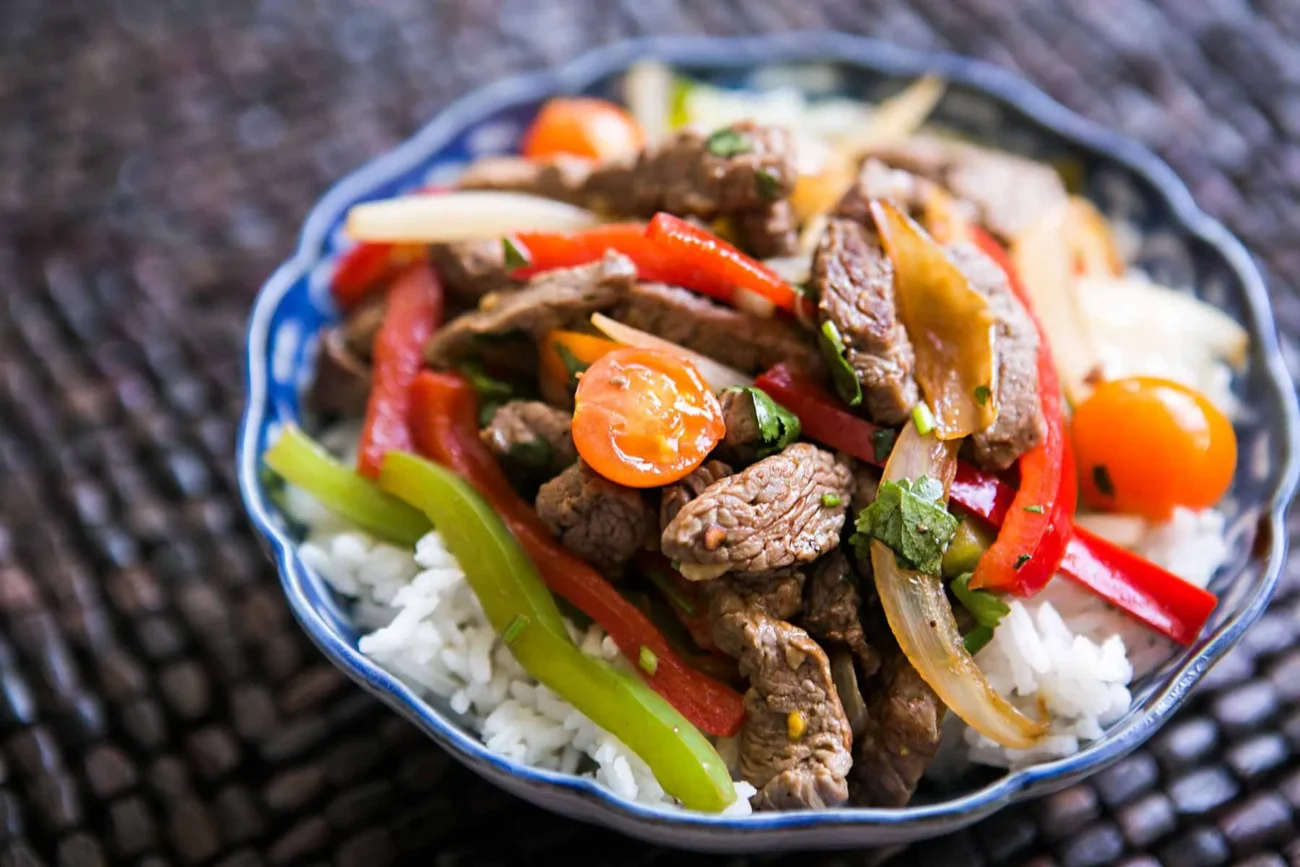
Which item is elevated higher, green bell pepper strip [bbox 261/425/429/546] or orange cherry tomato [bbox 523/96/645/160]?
orange cherry tomato [bbox 523/96/645/160]

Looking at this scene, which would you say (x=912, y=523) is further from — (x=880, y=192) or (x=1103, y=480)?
(x=880, y=192)

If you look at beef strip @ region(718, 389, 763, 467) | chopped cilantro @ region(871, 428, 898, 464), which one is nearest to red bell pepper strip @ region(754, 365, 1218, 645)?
chopped cilantro @ region(871, 428, 898, 464)

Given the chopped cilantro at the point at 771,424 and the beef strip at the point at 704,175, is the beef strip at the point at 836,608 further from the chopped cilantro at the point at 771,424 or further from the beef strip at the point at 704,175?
the beef strip at the point at 704,175

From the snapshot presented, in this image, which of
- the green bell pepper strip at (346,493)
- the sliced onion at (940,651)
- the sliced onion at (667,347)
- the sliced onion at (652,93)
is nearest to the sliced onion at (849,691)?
the sliced onion at (940,651)

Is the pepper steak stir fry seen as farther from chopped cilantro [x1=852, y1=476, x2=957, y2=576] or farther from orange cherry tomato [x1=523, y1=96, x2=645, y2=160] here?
orange cherry tomato [x1=523, y1=96, x2=645, y2=160]

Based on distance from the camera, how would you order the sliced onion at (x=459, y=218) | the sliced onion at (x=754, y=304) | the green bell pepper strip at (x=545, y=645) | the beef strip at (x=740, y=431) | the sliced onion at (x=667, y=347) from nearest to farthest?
the green bell pepper strip at (x=545, y=645)
the beef strip at (x=740, y=431)
the sliced onion at (x=667, y=347)
the sliced onion at (x=754, y=304)
the sliced onion at (x=459, y=218)

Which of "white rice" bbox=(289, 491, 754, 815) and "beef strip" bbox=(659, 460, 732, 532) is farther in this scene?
"white rice" bbox=(289, 491, 754, 815)

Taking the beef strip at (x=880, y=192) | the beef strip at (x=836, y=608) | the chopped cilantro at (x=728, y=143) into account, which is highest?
the beef strip at (x=880, y=192)
